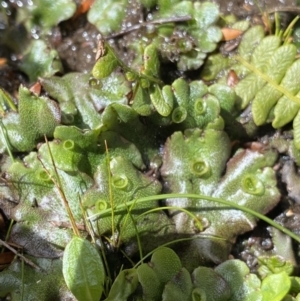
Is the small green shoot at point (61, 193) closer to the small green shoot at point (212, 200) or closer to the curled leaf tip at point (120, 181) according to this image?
the small green shoot at point (212, 200)

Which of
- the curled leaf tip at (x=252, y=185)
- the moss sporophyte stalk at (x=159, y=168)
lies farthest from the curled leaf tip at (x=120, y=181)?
the curled leaf tip at (x=252, y=185)

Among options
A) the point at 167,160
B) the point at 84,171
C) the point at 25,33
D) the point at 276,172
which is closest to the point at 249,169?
the point at 276,172

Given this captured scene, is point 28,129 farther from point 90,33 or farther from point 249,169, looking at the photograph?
point 249,169

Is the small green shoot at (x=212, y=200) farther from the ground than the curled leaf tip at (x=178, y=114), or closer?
closer

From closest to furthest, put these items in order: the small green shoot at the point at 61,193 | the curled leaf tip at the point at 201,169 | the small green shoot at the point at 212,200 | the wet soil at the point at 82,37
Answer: the small green shoot at the point at 61,193
the small green shoot at the point at 212,200
the curled leaf tip at the point at 201,169
the wet soil at the point at 82,37

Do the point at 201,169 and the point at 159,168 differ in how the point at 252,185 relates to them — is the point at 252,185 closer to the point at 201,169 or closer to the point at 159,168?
the point at 201,169

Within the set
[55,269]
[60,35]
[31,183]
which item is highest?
[60,35]

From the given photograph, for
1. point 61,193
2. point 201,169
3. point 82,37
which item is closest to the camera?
point 61,193

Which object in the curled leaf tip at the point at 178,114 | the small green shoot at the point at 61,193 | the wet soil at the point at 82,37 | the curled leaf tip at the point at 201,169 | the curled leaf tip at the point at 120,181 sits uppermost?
the wet soil at the point at 82,37

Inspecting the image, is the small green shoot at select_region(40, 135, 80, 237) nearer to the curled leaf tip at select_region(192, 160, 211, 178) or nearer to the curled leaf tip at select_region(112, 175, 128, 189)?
the curled leaf tip at select_region(112, 175, 128, 189)

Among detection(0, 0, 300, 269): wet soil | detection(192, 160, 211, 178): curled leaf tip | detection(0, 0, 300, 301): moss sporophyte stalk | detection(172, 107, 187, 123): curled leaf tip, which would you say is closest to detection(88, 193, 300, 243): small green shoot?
detection(0, 0, 300, 301): moss sporophyte stalk

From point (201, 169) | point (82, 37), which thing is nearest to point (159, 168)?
point (201, 169)
